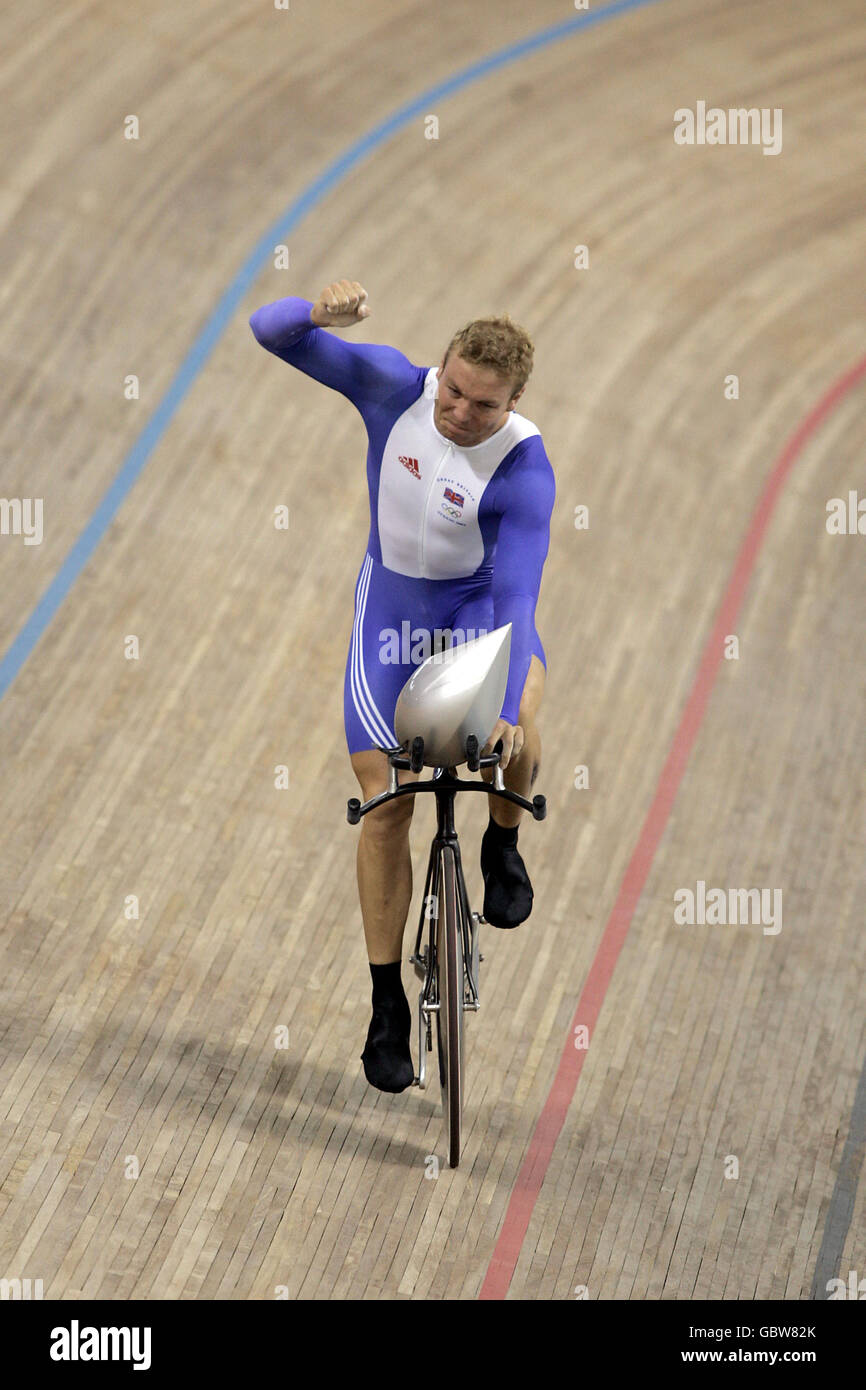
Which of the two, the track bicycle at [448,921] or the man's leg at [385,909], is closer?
the track bicycle at [448,921]

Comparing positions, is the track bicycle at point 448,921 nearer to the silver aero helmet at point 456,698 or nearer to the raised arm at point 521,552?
the silver aero helmet at point 456,698

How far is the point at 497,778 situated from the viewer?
2.42 metres

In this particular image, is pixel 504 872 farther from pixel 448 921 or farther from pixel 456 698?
pixel 456 698

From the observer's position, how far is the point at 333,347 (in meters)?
2.65

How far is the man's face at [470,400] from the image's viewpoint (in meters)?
2.45

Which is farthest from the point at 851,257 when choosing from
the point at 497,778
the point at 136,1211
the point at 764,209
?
the point at 136,1211

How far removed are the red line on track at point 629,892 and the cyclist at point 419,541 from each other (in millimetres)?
429

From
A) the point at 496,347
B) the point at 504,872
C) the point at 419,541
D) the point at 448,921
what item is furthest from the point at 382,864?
the point at 496,347

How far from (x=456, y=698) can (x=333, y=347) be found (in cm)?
78

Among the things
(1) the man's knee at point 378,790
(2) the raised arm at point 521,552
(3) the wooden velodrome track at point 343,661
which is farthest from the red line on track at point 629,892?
(2) the raised arm at point 521,552

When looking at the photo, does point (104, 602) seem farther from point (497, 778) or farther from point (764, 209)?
point (764, 209)

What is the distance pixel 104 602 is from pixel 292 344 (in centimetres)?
172

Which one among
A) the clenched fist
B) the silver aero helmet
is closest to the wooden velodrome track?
the silver aero helmet

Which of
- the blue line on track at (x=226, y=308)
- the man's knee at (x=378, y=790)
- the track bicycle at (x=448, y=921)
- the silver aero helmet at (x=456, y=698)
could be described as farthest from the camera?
the blue line on track at (x=226, y=308)
